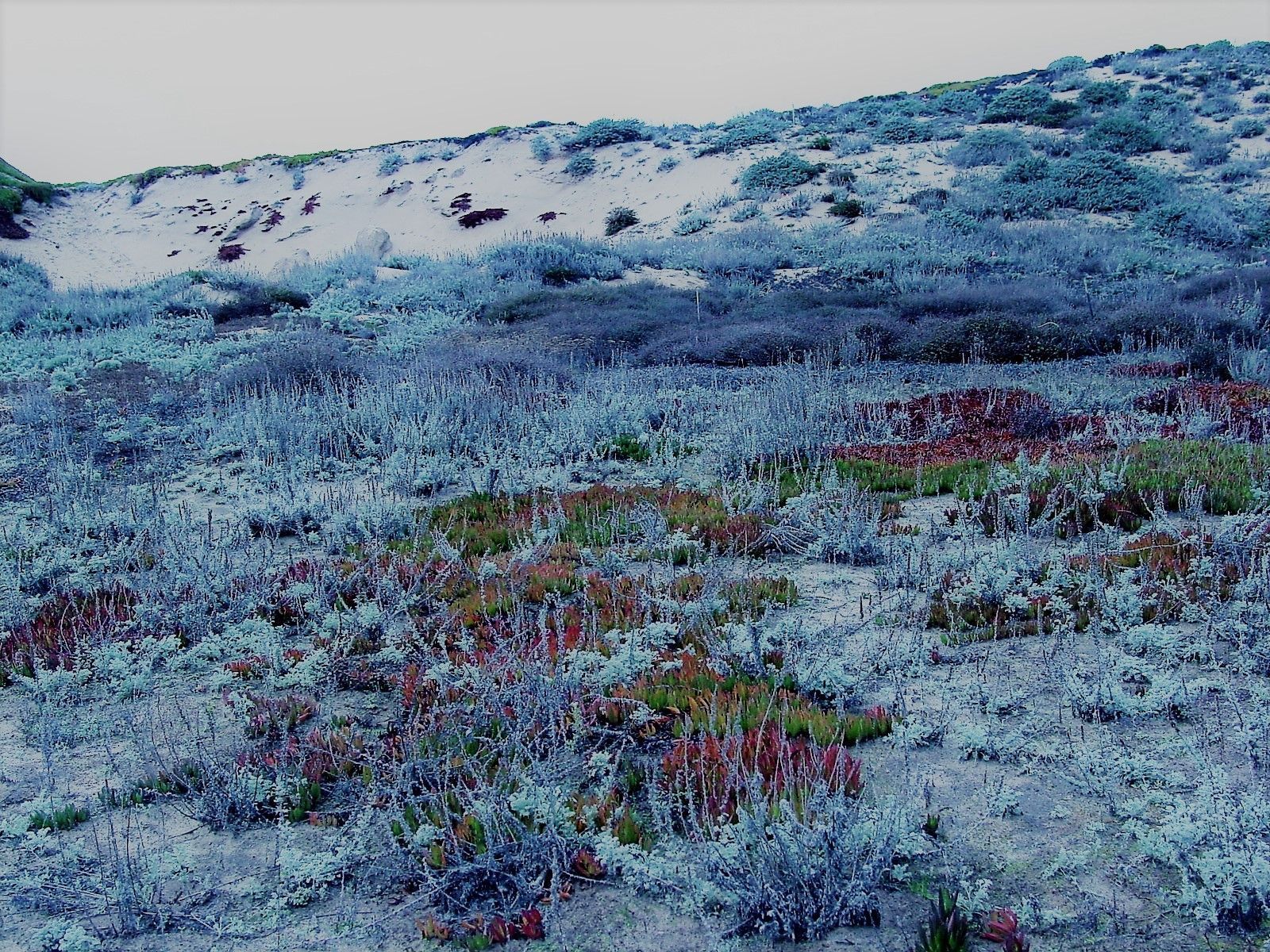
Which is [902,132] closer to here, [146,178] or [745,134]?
[745,134]

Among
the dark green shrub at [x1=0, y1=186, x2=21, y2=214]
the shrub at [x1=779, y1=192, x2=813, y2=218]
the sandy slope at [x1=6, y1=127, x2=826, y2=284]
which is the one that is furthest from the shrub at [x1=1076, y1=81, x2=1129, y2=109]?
the dark green shrub at [x1=0, y1=186, x2=21, y2=214]

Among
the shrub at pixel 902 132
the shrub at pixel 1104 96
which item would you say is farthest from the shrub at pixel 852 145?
the shrub at pixel 1104 96

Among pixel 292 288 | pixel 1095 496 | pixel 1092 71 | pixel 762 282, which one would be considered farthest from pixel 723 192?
pixel 1095 496

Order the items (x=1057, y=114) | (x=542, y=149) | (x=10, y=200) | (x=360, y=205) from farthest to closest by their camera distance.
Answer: (x=542, y=149) < (x=360, y=205) < (x=10, y=200) < (x=1057, y=114)

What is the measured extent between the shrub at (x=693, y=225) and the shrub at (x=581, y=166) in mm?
8480

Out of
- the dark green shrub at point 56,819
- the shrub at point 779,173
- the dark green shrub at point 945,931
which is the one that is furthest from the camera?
the shrub at point 779,173

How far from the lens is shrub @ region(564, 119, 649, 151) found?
3809 centimetres

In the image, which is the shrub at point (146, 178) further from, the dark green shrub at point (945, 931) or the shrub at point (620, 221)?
the dark green shrub at point (945, 931)

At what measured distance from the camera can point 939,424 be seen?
9.66 metres

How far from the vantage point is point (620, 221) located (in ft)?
101

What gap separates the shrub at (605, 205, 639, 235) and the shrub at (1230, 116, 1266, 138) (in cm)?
2037

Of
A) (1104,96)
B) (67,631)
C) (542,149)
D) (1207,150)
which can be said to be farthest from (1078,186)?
(67,631)

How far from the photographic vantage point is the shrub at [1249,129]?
1176 inches

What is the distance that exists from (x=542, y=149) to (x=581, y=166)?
282 cm
